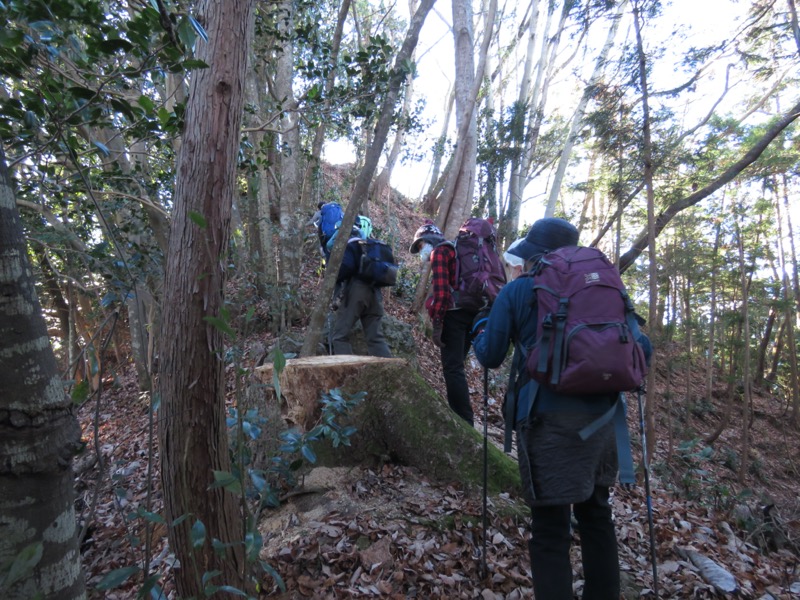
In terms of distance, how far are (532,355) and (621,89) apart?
7.25 metres

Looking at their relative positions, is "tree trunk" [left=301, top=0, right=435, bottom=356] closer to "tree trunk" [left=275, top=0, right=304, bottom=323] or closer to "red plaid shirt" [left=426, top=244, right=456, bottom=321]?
"red plaid shirt" [left=426, top=244, right=456, bottom=321]

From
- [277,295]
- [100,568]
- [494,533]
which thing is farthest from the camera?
[277,295]

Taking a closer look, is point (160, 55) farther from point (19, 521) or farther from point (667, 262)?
point (667, 262)

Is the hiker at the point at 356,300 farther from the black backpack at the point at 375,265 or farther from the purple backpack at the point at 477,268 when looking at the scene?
the purple backpack at the point at 477,268

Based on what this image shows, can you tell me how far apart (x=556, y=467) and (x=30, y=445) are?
1.93 meters

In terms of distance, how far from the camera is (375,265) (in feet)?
16.5

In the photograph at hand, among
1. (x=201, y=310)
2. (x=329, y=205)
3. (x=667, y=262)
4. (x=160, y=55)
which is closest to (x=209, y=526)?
(x=201, y=310)

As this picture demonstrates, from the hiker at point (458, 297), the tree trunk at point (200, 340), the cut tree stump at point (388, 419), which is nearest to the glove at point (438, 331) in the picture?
the hiker at point (458, 297)

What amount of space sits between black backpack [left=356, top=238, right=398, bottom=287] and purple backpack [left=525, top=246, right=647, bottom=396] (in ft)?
9.67

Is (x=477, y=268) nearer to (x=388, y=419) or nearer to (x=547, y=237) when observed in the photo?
(x=388, y=419)

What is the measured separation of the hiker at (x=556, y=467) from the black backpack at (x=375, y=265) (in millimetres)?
2757

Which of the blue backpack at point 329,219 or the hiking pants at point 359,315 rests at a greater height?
the blue backpack at point 329,219

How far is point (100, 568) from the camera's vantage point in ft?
12.0

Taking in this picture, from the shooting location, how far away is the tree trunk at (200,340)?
69.0 inches
